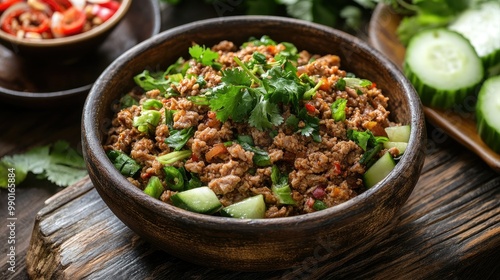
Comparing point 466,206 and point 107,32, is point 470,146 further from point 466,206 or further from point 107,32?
point 107,32

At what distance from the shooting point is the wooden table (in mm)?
3604

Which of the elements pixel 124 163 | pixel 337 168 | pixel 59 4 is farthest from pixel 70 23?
pixel 337 168

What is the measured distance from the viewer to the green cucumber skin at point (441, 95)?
4.57m

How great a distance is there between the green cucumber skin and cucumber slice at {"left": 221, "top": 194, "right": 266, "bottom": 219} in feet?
6.57

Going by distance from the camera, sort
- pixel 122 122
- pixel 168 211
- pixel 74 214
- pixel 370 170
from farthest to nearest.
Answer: pixel 74 214 → pixel 122 122 → pixel 370 170 → pixel 168 211

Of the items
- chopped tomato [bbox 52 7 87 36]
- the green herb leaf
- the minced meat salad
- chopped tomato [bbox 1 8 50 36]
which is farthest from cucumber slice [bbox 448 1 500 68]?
chopped tomato [bbox 1 8 50 36]

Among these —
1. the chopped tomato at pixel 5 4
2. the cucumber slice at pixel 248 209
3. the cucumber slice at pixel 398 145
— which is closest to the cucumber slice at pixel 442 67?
the cucumber slice at pixel 398 145

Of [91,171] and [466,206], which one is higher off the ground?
[91,171]

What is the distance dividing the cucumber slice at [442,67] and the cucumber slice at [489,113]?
0.15 metres

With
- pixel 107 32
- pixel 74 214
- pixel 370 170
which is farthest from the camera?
pixel 107 32

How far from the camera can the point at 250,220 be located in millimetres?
2934

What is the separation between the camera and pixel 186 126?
338cm

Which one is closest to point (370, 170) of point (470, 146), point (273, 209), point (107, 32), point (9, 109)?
point (273, 209)

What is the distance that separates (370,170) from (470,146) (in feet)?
4.53
